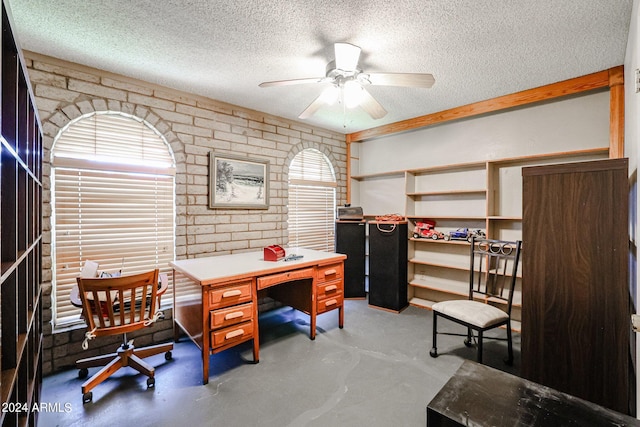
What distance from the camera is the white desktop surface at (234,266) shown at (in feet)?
7.33

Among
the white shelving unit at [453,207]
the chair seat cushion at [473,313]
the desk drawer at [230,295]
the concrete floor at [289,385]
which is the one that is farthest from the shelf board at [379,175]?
the desk drawer at [230,295]

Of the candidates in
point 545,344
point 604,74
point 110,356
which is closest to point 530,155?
point 604,74

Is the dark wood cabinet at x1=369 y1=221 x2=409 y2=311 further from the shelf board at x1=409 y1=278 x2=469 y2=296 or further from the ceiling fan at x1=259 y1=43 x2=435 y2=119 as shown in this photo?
the ceiling fan at x1=259 y1=43 x2=435 y2=119

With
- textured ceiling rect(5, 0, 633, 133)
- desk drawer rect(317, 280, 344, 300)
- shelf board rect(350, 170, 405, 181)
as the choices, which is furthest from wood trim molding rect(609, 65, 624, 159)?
desk drawer rect(317, 280, 344, 300)

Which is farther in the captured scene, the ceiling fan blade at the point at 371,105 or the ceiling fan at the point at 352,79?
the ceiling fan blade at the point at 371,105

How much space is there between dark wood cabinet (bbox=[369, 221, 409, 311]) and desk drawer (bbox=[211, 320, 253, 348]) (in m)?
1.90

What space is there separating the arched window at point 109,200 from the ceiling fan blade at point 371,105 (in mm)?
1976

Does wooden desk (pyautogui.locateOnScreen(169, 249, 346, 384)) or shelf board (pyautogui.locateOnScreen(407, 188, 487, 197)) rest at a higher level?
shelf board (pyautogui.locateOnScreen(407, 188, 487, 197))

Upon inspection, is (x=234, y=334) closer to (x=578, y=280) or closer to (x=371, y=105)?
(x=371, y=105)

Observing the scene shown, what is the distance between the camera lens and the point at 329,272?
304cm

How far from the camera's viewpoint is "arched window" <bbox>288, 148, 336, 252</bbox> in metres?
4.07

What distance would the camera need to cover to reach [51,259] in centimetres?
234

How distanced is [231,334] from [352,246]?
7.25ft

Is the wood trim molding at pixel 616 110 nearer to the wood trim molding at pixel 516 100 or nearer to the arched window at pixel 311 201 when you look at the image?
the wood trim molding at pixel 516 100
